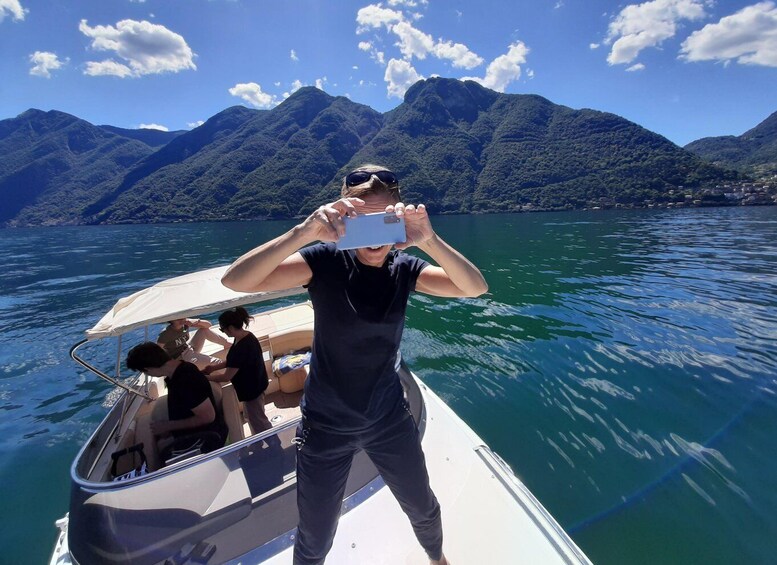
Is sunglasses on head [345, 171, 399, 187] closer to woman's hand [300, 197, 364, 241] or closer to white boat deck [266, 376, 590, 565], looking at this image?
woman's hand [300, 197, 364, 241]

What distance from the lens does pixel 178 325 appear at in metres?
4.79

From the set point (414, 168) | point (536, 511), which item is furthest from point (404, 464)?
point (414, 168)

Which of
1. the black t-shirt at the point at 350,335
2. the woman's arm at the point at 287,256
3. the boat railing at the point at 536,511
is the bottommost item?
the boat railing at the point at 536,511

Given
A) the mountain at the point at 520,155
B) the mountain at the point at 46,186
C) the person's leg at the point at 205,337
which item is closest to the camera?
the person's leg at the point at 205,337

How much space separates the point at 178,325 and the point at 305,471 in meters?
4.02

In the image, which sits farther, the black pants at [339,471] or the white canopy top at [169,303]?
the white canopy top at [169,303]

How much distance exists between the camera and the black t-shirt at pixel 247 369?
4094 mm

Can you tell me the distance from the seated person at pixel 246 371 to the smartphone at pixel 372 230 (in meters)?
3.24

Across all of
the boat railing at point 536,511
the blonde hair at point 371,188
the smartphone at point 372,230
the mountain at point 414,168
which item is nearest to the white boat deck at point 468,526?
the boat railing at point 536,511

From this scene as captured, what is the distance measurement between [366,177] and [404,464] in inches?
58.5

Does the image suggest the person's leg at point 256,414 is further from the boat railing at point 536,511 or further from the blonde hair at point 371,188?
the blonde hair at point 371,188

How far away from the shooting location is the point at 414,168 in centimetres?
13550

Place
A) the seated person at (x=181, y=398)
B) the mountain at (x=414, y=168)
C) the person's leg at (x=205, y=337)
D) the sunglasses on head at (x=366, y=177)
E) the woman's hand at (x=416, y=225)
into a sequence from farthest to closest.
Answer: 1. the mountain at (x=414, y=168)
2. the person's leg at (x=205, y=337)
3. the seated person at (x=181, y=398)
4. the sunglasses on head at (x=366, y=177)
5. the woman's hand at (x=416, y=225)

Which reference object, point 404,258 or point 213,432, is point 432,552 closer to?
point 404,258
